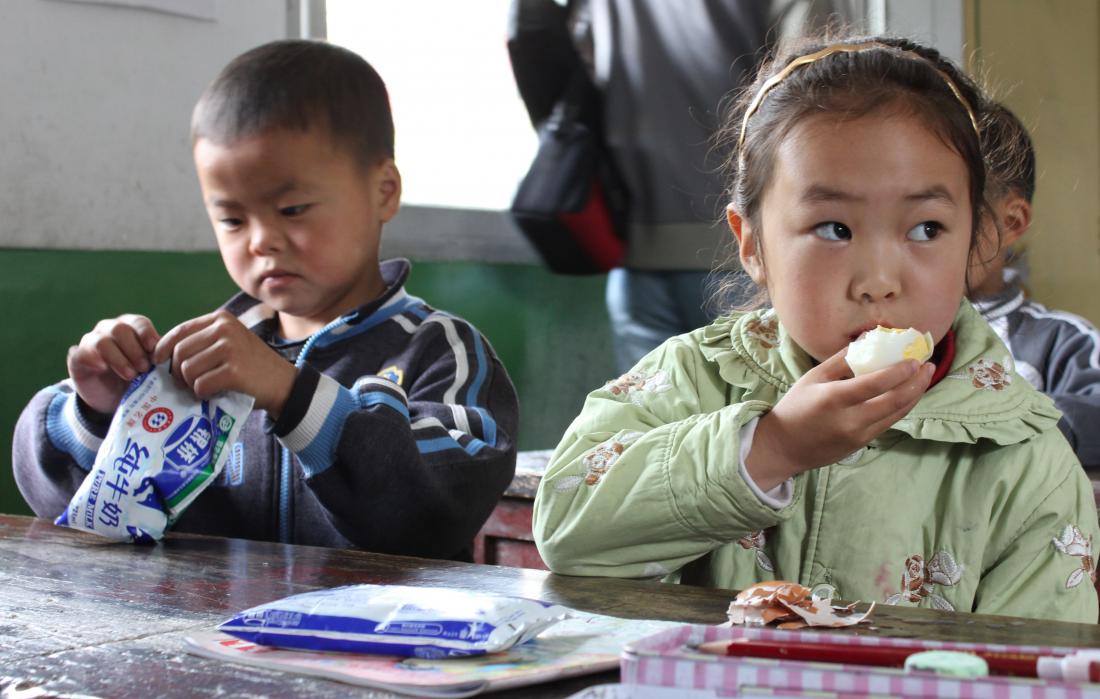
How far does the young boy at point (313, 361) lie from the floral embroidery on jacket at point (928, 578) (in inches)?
20.7

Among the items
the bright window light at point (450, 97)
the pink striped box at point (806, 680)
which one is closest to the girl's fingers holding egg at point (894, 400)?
Answer: the pink striped box at point (806, 680)

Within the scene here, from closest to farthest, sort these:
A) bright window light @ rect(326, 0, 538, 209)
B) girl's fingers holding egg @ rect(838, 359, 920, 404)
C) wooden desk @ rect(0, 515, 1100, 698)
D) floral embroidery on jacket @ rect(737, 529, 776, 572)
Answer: wooden desk @ rect(0, 515, 1100, 698), girl's fingers holding egg @ rect(838, 359, 920, 404), floral embroidery on jacket @ rect(737, 529, 776, 572), bright window light @ rect(326, 0, 538, 209)

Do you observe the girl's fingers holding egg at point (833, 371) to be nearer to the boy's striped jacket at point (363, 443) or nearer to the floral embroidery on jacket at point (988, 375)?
the floral embroidery on jacket at point (988, 375)

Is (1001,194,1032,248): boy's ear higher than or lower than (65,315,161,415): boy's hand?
higher

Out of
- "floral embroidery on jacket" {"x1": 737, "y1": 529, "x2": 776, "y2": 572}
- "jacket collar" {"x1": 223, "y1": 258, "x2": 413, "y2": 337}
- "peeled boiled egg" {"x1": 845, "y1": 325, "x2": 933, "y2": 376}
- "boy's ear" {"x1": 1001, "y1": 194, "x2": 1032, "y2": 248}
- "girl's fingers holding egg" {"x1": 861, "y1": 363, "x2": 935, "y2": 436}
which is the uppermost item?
"boy's ear" {"x1": 1001, "y1": 194, "x2": 1032, "y2": 248}

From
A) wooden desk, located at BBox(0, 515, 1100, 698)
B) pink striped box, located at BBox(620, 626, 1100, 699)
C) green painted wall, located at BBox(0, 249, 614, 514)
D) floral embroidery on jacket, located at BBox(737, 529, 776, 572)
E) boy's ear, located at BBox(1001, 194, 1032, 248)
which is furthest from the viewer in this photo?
green painted wall, located at BBox(0, 249, 614, 514)

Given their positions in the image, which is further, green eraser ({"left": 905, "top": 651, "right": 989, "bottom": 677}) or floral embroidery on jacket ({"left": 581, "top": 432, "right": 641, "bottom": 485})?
floral embroidery on jacket ({"left": 581, "top": 432, "right": 641, "bottom": 485})

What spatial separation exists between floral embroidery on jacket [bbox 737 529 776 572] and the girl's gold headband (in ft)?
1.31

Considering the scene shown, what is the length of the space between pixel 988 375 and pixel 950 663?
0.72m

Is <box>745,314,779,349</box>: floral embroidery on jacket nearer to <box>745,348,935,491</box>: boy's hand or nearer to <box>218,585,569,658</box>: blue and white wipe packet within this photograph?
<box>745,348,935,491</box>: boy's hand

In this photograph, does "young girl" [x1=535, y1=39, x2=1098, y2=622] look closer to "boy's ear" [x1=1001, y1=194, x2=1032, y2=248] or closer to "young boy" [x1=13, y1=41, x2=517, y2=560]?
"young boy" [x1=13, y1=41, x2=517, y2=560]

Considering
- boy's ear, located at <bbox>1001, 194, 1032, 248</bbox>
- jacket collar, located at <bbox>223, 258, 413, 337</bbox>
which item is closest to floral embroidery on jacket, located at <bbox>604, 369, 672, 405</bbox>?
jacket collar, located at <bbox>223, 258, 413, 337</bbox>

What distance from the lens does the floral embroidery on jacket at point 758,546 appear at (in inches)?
45.7

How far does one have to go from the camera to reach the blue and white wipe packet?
67 centimetres
